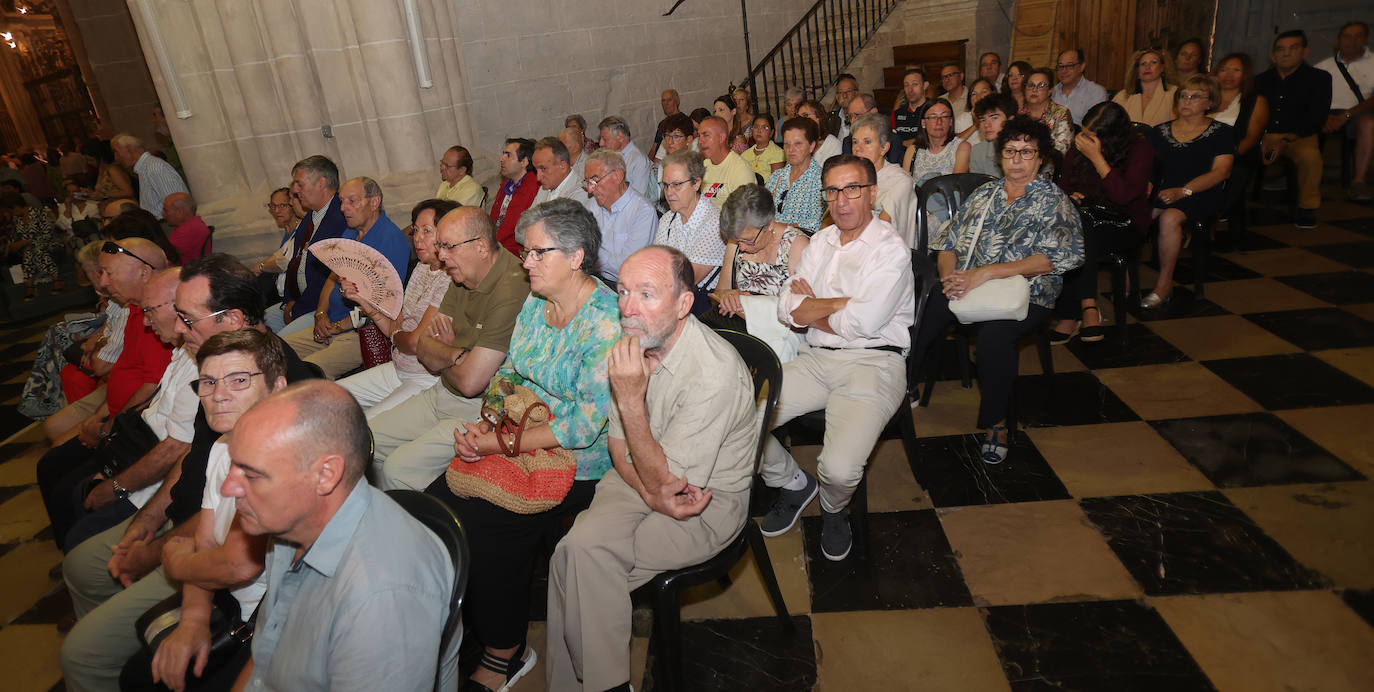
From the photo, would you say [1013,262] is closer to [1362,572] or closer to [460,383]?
[1362,572]

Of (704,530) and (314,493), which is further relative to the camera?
(704,530)

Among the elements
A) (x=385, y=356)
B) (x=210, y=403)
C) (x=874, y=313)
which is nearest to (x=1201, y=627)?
(x=874, y=313)

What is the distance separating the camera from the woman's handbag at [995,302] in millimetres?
2916

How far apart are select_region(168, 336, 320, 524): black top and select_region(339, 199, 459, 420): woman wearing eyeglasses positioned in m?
0.81

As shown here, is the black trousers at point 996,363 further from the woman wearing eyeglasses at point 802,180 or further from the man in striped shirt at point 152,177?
the man in striped shirt at point 152,177

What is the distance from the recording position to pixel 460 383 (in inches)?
102

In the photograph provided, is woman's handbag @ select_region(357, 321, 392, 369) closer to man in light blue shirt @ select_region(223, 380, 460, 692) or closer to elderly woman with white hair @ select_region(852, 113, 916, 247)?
man in light blue shirt @ select_region(223, 380, 460, 692)

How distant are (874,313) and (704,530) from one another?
1091mm

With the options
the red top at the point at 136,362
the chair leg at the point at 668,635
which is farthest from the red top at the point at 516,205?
the chair leg at the point at 668,635

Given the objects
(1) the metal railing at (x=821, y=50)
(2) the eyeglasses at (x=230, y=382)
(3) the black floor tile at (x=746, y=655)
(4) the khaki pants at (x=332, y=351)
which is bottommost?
(3) the black floor tile at (x=746, y=655)

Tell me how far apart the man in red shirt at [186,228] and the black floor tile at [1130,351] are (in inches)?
221

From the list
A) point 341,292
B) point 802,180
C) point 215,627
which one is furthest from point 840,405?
point 341,292

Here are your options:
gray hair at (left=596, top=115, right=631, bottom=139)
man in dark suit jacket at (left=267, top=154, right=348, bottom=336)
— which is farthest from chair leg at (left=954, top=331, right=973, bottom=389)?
man in dark suit jacket at (left=267, top=154, right=348, bottom=336)

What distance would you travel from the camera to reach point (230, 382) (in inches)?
73.6
